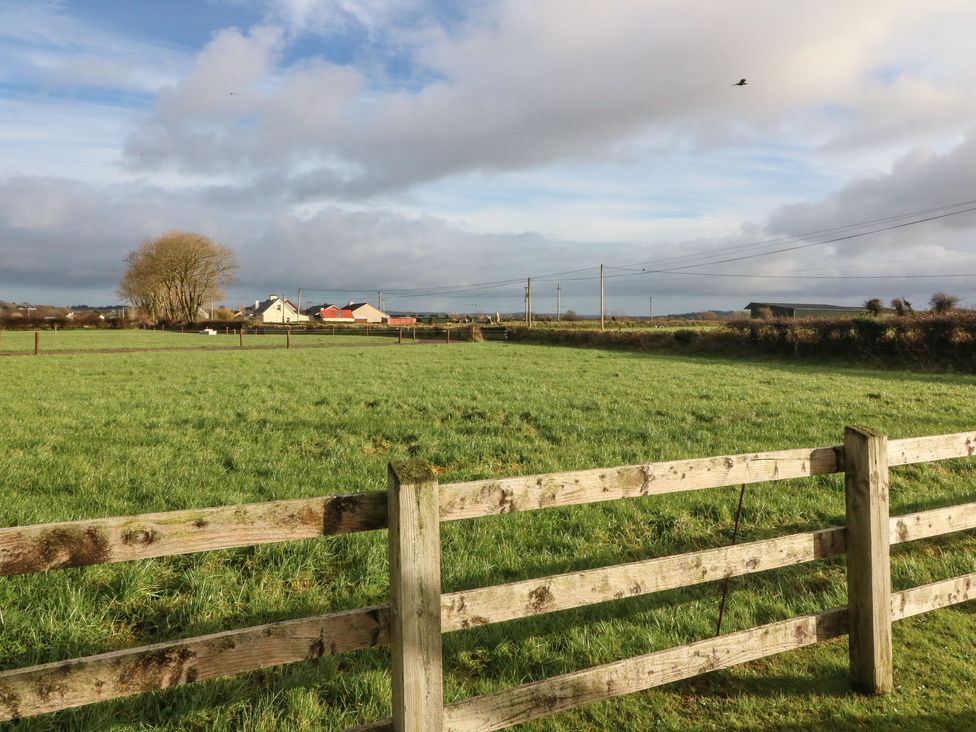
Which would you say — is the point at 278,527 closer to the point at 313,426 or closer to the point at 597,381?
the point at 313,426

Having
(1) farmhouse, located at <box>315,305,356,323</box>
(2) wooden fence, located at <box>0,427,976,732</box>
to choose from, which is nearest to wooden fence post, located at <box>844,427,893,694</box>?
(2) wooden fence, located at <box>0,427,976,732</box>

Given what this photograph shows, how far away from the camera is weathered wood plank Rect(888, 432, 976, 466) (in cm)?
402

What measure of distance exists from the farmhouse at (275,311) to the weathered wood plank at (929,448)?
142 meters

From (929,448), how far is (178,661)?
4803 mm

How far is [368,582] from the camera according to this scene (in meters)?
4.96

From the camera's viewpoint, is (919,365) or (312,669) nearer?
(312,669)

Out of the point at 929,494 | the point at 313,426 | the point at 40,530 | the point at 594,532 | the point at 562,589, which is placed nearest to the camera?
the point at 40,530

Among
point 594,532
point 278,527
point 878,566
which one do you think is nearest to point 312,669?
point 278,527

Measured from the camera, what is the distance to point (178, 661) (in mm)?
2473

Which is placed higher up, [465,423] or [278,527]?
[278,527]

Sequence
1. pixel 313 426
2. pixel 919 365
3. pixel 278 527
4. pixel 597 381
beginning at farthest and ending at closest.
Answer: pixel 919 365 < pixel 597 381 < pixel 313 426 < pixel 278 527

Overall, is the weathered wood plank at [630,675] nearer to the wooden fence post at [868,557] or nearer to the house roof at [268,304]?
the wooden fence post at [868,557]

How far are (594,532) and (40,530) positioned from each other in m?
4.77

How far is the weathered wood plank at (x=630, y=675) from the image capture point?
293cm
